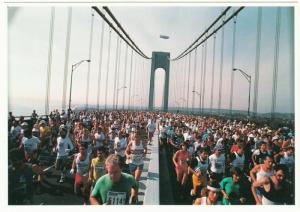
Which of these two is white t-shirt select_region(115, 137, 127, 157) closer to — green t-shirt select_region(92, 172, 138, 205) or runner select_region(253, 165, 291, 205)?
runner select_region(253, 165, 291, 205)

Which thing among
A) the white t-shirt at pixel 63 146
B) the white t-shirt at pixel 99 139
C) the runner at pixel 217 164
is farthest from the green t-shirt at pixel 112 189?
the white t-shirt at pixel 99 139

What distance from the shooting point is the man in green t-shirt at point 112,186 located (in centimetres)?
466

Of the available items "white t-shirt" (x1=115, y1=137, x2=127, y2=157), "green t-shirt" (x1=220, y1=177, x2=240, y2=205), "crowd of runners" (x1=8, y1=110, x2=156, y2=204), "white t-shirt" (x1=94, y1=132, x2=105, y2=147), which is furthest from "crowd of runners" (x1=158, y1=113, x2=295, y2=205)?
"white t-shirt" (x1=94, y1=132, x2=105, y2=147)

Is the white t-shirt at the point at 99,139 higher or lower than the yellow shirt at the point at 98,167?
higher

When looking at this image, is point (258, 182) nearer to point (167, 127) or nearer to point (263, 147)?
point (263, 147)

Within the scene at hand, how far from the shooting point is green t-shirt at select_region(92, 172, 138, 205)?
4.69 metres

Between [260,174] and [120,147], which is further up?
[120,147]

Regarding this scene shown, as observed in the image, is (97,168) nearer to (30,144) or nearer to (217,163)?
(217,163)

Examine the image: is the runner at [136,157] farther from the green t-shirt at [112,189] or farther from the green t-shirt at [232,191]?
the green t-shirt at [112,189]

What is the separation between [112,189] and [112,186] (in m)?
0.04

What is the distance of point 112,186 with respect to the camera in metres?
4.69

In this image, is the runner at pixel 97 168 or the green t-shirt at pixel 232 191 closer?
the green t-shirt at pixel 232 191

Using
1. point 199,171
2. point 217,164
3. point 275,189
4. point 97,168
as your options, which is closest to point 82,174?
point 97,168
